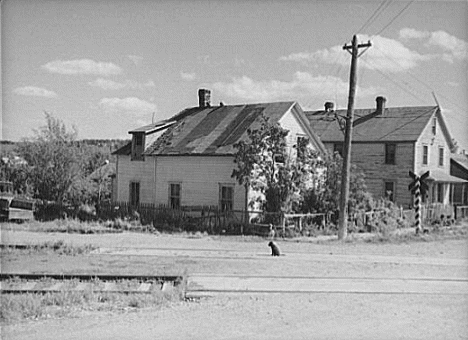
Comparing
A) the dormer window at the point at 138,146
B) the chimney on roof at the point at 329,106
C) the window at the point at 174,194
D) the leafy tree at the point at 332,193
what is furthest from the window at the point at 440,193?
the dormer window at the point at 138,146

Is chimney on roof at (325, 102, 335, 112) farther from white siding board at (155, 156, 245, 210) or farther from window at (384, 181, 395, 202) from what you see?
window at (384, 181, 395, 202)

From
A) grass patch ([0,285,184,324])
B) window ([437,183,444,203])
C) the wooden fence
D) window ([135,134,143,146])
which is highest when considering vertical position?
window ([135,134,143,146])

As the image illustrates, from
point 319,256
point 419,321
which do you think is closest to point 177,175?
point 319,256

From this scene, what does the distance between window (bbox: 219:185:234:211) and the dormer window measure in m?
3.10

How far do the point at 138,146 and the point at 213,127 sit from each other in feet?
8.81

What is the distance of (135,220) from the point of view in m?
16.8

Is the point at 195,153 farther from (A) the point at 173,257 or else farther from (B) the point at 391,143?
(B) the point at 391,143

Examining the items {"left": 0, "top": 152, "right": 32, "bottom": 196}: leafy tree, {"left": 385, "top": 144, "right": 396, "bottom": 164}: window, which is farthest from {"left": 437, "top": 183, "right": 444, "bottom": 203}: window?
{"left": 0, "top": 152, "right": 32, "bottom": 196}: leafy tree

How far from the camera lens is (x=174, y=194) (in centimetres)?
1842

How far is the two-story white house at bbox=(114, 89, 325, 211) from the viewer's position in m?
17.4

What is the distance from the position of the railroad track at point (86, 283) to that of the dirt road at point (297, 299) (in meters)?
0.64

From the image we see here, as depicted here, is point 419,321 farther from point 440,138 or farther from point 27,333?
point 440,138

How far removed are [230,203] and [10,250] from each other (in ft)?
23.6

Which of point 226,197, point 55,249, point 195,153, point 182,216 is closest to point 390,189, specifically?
point 226,197
